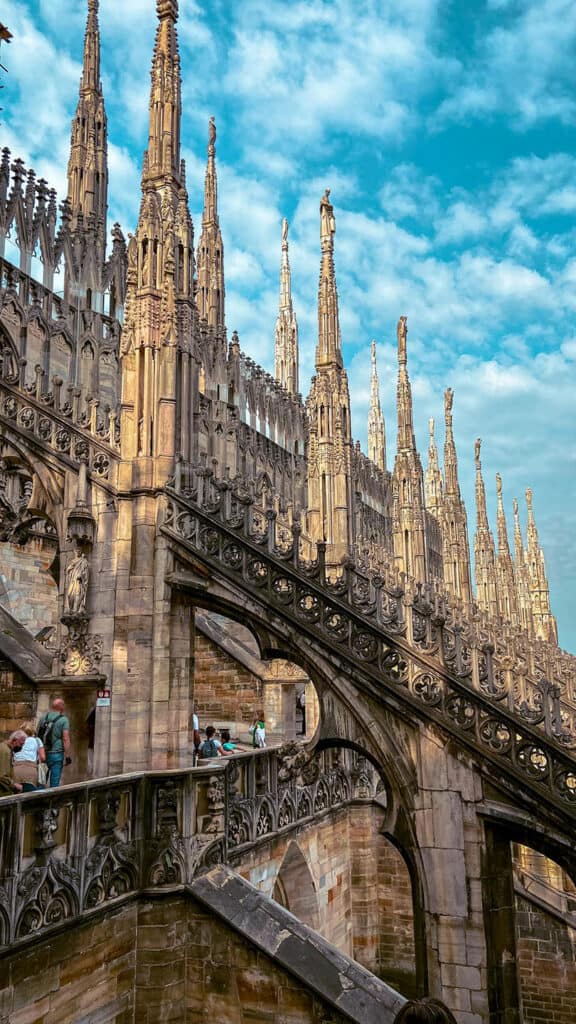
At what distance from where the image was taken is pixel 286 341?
183 ft

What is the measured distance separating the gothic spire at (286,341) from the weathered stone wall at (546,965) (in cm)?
3919

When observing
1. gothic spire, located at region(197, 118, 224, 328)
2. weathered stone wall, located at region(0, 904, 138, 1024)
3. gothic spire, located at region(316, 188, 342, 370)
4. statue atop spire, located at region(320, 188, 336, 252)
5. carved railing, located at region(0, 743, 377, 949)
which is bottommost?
weathered stone wall, located at region(0, 904, 138, 1024)

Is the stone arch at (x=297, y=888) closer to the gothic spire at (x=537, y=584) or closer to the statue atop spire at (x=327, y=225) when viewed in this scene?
the statue atop spire at (x=327, y=225)

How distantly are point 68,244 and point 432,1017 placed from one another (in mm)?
22889

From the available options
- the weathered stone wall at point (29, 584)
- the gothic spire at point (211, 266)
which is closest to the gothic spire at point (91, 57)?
the gothic spire at point (211, 266)

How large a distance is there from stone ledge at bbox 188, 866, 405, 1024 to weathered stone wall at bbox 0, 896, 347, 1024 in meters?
0.13

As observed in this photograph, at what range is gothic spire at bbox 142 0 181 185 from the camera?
13477mm

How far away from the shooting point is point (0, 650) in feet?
38.2

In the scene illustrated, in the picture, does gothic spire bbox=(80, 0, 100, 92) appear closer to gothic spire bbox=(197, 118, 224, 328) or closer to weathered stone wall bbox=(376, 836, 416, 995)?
gothic spire bbox=(197, 118, 224, 328)

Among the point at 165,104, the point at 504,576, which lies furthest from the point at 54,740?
the point at 504,576

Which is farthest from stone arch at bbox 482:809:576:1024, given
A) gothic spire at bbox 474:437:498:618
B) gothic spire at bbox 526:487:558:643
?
gothic spire at bbox 526:487:558:643

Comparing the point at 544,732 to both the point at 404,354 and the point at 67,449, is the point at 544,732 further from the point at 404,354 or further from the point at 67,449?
the point at 404,354

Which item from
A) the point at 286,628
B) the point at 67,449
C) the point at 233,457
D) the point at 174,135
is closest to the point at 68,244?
the point at 233,457

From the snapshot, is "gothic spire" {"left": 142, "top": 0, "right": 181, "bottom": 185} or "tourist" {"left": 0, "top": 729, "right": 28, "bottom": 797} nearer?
"tourist" {"left": 0, "top": 729, "right": 28, "bottom": 797}
